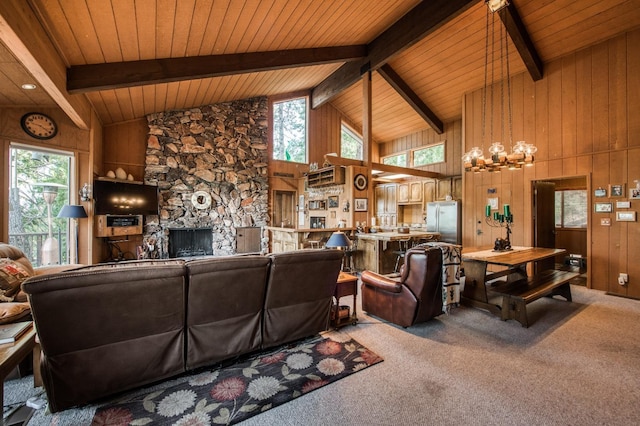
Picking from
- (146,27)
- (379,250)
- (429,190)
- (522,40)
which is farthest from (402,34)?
(429,190)

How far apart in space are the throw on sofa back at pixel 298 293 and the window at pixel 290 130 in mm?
5951

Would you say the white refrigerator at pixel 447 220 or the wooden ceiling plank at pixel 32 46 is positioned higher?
the wooden ceiling plank at pixel 32 46

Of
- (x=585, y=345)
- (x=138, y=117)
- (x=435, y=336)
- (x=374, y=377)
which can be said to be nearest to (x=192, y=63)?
(x=138, y=117)

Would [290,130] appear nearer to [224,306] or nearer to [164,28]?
[164,28]

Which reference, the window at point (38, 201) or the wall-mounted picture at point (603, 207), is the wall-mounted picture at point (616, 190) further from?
the window at point (38, 201)

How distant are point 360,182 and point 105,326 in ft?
17.7

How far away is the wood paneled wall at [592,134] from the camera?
4414mm

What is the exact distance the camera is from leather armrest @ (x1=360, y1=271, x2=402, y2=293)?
3099mm

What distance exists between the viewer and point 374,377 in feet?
7.21

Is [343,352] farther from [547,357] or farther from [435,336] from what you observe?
[547,357]

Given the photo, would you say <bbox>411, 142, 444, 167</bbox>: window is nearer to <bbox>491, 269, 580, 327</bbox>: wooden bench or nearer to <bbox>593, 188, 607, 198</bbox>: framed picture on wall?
<bbox>593, 188, 607, 198</bbox>: framed picture on wall

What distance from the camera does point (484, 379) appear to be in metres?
2.18

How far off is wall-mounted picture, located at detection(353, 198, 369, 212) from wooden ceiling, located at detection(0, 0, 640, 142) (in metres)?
3.04

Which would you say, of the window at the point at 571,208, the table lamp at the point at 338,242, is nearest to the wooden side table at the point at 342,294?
the table lamp at the point at 338,242
